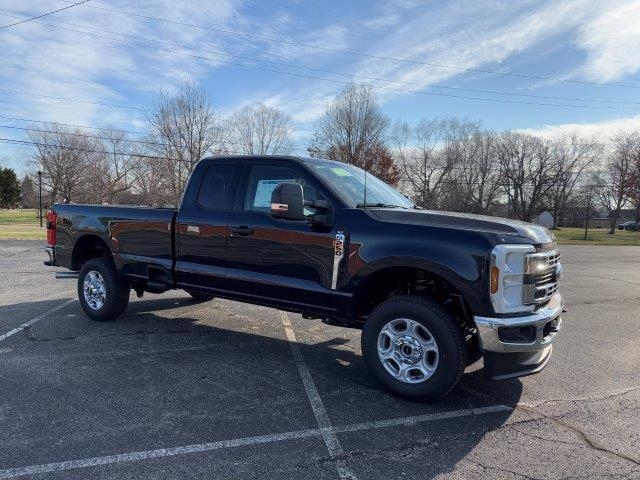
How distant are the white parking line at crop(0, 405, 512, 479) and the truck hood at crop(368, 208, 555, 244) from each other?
4.80 feet

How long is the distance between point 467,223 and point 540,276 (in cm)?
70

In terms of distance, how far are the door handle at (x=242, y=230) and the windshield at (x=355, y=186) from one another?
91 centimetres

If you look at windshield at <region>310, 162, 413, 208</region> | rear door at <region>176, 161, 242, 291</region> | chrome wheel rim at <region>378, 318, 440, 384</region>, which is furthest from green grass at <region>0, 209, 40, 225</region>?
chrome wheel rim at <region>378, 318, 440, 384</region>

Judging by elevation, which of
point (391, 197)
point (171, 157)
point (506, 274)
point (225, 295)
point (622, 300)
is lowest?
point (622, 300)

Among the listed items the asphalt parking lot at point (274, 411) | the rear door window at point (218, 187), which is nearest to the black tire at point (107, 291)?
the asphalt parking lot at point (274, 411)

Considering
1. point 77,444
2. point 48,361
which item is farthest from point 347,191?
point 48,361

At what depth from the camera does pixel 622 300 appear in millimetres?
9336

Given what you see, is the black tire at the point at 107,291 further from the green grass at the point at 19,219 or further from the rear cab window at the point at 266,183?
the green grass at the point at 19,219

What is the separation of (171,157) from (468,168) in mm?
45115

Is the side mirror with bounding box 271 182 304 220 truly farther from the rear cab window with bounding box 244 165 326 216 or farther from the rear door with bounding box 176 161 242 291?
the rear door with bounding box 176 161 242 291

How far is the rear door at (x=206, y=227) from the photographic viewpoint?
5.13 metres

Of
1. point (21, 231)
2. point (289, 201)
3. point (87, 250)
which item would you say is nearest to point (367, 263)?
point (289, 201)

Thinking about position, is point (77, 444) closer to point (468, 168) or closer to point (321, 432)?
point (321, 432)

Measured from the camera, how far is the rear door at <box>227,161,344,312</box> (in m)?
4.43
